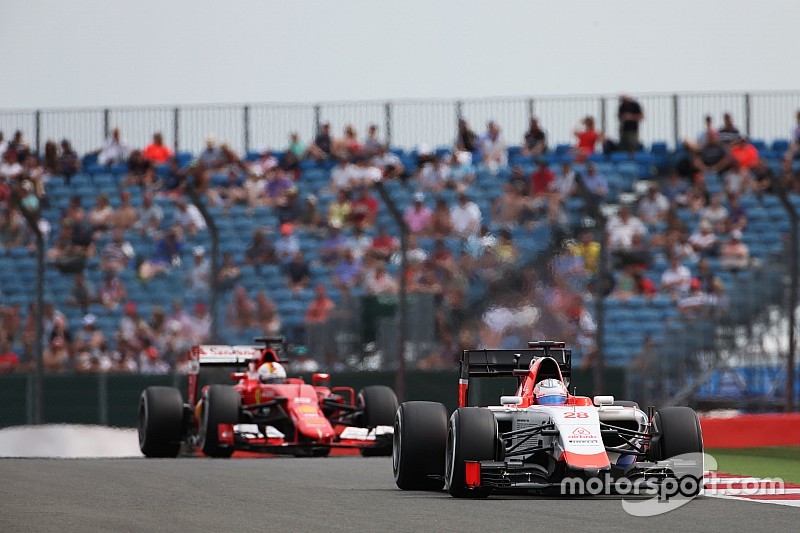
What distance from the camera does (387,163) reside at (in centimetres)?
2548

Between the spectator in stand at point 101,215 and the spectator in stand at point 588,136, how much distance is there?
742 cm

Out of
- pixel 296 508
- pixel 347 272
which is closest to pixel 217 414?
pixel 347 272

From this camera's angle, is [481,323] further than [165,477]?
Yes

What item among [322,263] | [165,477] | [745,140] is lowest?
[165,477]

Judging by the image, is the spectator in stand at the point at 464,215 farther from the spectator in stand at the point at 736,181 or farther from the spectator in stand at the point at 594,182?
the spectator in stand at the point at 736,181

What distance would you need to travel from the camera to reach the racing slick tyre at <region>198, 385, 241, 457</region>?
1723 centimetres

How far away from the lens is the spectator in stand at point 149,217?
22844mm

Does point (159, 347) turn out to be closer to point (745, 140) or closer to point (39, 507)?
point (745, 140)

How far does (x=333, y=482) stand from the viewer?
→ 1314 centimetres

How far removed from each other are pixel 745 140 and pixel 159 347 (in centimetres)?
960

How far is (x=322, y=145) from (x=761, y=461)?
38.5 ft

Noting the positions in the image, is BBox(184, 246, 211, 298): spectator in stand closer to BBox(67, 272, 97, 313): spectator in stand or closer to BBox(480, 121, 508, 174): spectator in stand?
BBox(67, 272, 97, 313): spectator in stand

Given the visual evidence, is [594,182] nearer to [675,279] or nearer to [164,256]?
[675,279]

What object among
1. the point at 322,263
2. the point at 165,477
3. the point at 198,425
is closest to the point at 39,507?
the point at 165,477
